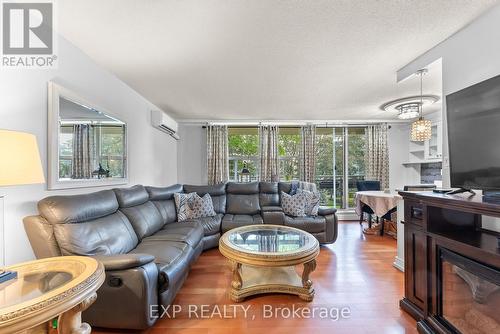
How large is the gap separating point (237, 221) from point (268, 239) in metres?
1.08

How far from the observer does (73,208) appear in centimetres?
174

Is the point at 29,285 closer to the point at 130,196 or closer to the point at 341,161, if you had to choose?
the point at 130,196

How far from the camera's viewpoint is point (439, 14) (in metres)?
1.66

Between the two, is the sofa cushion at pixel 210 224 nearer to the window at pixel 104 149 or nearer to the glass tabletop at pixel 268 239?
the glass tabletop at pixel 268 239

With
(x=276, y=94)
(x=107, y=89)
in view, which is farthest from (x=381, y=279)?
(x=107, y=89)

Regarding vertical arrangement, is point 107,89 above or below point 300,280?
above

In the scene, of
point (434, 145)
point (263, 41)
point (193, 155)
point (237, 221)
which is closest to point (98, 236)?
point (237, 221)

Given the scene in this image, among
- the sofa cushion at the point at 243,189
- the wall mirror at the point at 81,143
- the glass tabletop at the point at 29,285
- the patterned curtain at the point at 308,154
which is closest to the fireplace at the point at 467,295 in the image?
the glass tabletop at the point at 29,285

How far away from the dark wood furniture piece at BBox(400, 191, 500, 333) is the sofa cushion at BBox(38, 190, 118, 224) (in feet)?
8.81

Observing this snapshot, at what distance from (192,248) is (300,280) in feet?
3.88

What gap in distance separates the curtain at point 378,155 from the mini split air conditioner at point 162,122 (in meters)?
4.47

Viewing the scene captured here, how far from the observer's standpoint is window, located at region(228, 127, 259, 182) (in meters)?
5.34

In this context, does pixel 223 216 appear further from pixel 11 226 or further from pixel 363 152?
pixel 363 152

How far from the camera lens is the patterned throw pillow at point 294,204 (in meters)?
3.74
